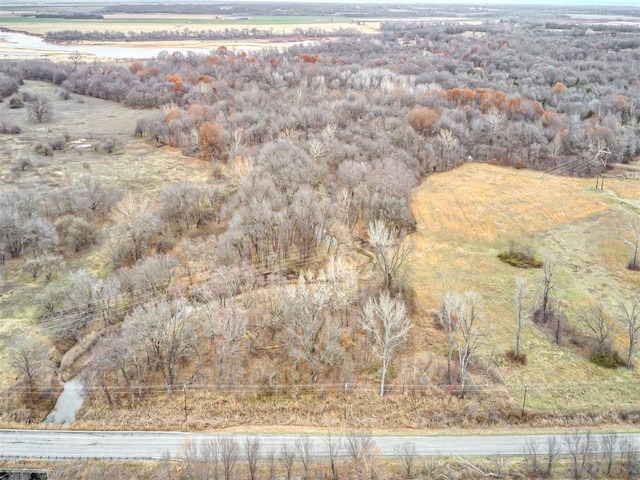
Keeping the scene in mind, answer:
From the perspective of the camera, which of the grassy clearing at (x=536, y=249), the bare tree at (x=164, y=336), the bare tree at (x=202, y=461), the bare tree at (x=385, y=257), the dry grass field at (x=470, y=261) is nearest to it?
the bare tree at (x=202, y=461)

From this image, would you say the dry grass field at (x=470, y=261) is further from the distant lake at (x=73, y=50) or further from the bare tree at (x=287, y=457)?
the distant lake at (x=73, y=50)

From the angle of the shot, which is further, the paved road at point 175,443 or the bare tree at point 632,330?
the bare tree at point 632,330

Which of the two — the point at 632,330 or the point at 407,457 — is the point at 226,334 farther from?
the point at 632,330

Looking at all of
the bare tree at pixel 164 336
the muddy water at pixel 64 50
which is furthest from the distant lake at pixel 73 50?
the bare tree at pixel 164 336

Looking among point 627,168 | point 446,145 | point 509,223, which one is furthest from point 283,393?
point 627,168

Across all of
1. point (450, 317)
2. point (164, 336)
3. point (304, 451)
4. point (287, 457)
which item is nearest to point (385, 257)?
point (450, 317)

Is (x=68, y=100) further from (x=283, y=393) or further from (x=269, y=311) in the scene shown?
(x=283, y=393)

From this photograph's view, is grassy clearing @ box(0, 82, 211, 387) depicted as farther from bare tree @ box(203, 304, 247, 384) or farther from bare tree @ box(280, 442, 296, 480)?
bare tree @ box(280, 442, 296, 480)
